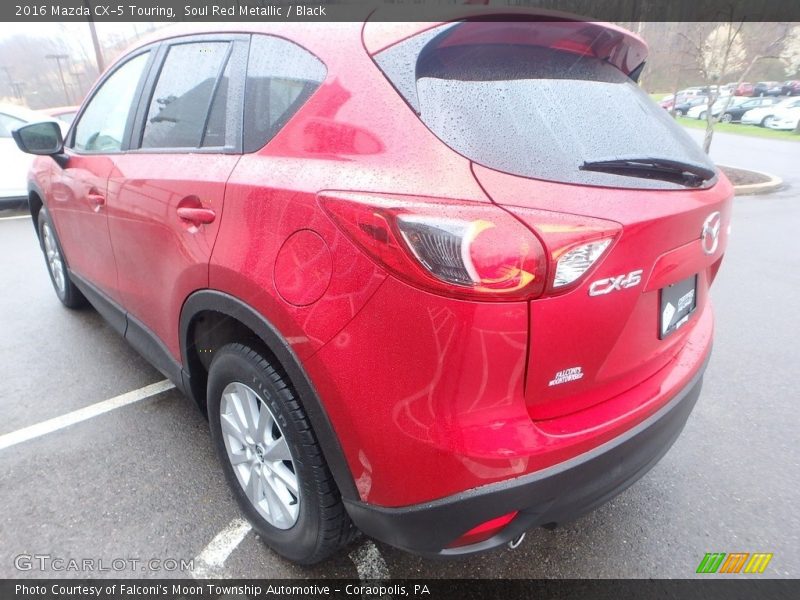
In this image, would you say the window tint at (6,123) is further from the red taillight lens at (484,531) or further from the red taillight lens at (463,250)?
the red taillight lens at (484,531)

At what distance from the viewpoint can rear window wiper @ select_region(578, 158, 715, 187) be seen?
53.9 inches

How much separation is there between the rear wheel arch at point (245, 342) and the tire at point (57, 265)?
2.12 metres

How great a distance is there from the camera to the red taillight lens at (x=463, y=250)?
1.16 meters

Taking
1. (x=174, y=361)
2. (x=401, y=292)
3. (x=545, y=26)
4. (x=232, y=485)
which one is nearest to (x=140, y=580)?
(x=232, y=485)

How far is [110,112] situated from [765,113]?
32412 mm

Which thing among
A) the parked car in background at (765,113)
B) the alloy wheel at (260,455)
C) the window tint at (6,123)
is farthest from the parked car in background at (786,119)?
the alloy wheel at (260,455)

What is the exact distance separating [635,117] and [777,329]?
3.17 metres

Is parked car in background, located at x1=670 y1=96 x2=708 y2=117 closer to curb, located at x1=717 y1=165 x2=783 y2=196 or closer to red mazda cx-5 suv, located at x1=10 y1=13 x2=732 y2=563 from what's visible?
curb, located at x1=717 y1=165 x2=783 y2=196

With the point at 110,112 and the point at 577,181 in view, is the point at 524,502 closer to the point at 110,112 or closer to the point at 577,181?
the point at 577,181

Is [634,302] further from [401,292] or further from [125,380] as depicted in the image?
[125,380]

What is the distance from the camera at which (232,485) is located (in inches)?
79.5

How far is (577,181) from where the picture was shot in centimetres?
129

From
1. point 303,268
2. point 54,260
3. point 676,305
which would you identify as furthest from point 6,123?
point 676,305

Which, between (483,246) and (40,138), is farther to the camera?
(40,138)
